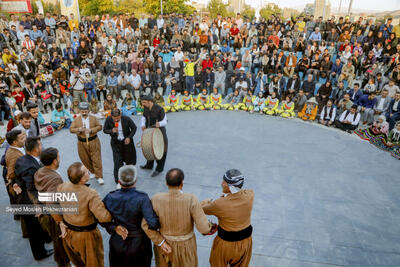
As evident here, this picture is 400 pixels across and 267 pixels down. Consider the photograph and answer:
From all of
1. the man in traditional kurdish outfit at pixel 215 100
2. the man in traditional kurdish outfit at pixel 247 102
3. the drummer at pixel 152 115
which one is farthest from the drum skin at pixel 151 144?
the man in traditional kurdish outfit at pixel 247 102

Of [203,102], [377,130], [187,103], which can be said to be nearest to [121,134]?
[187,103]

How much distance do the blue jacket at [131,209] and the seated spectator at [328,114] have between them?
8166mm

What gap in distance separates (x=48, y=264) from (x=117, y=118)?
2.53 metres

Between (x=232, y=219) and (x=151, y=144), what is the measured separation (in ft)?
8.68

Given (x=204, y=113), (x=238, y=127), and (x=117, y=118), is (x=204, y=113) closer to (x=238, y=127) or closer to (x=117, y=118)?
(x=238, y=127)

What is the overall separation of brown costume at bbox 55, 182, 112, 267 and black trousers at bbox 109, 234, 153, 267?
277 millimetres

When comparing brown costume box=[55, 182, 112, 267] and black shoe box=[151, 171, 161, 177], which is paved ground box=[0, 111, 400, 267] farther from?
brown costume box=[55, 182, 112, 267]

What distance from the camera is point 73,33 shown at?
43.4 feet

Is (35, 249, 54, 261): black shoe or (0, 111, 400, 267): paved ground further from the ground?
(35, 249, 54, 261): black shoe

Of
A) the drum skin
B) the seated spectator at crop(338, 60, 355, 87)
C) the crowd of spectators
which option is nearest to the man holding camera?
the crowd of spectators

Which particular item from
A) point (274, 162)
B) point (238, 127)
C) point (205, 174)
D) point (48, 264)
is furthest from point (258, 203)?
point (238, 127)

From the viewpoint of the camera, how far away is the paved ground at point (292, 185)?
400cm

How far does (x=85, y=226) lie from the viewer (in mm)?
2881

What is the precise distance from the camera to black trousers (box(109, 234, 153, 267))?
2787 millimetres
